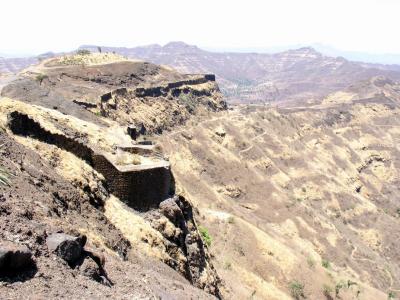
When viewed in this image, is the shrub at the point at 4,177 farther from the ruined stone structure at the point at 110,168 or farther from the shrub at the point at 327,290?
the shrub at the point at 327,290

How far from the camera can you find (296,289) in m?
37.6

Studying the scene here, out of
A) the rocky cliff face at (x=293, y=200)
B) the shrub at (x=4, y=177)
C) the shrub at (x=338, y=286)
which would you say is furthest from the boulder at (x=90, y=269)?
the shrub at (x=338, y=286)

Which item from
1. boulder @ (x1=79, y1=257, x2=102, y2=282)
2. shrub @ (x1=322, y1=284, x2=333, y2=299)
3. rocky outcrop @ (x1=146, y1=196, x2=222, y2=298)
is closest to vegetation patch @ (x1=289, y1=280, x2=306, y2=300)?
shrub @ (x1=322, y1=284, x2=333, y2=299)

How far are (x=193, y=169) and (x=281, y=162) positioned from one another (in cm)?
2654

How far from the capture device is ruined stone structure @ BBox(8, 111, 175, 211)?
18.8 metres

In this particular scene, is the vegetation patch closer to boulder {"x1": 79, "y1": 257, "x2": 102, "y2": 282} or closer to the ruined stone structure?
the ruined stone structure

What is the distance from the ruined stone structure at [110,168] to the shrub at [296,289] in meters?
21.3

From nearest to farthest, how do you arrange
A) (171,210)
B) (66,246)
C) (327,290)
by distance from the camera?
(66,246) → (171,210) → (327,290)

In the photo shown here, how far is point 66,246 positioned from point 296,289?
30.5 m

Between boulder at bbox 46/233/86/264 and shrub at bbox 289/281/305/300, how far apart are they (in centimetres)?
2889

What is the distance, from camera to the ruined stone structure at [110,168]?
61.7 ft

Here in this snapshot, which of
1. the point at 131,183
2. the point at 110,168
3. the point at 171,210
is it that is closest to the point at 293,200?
the point at 171,210

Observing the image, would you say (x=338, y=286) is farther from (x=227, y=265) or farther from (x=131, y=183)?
(x=131, y=183)

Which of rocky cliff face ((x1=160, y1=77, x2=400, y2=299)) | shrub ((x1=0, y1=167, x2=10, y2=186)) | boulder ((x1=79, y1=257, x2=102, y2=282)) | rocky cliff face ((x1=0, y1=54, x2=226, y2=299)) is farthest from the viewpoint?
rocky cliff face ((x1=160, y1=77, x2=400, y2=299))
